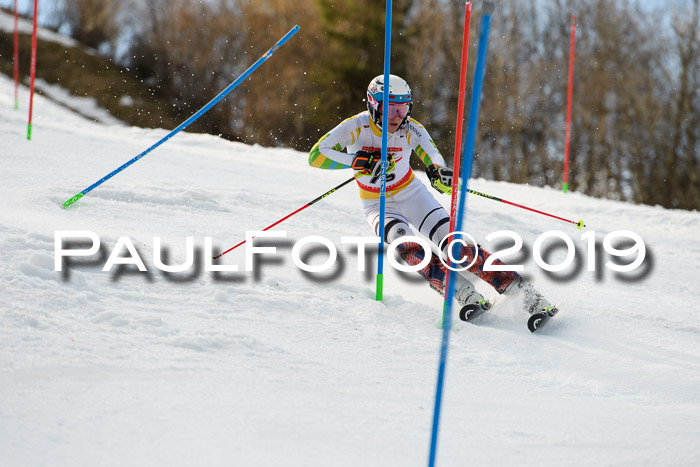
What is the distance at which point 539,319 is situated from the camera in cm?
385

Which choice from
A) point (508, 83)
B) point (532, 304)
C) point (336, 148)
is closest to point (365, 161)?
point (336, 148)

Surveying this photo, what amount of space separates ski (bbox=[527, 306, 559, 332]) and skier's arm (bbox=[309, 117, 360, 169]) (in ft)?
4.61

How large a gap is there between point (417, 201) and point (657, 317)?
1709 mm

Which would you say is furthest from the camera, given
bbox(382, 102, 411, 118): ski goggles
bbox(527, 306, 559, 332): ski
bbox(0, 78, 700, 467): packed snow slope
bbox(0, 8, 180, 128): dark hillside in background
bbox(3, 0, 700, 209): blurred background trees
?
bbox(0, 8, 180, 128): dark hillside in background

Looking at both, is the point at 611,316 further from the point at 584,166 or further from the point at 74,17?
the point at 74,17

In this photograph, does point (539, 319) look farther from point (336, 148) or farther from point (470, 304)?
point (336, 148)

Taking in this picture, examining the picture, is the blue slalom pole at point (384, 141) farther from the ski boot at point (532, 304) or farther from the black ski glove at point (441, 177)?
the ski boot at point (532, 304)

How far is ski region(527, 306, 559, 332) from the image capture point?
3855mm

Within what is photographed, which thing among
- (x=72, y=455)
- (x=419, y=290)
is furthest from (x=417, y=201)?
(x=72, y=455)

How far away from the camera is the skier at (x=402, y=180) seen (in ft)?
13.4

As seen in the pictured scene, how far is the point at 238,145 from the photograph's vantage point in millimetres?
9547

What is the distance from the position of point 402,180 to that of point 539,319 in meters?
1.27

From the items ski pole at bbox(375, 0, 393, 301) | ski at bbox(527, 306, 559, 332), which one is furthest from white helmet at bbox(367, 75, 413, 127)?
ski at bbox(527, 306, 559, 332)

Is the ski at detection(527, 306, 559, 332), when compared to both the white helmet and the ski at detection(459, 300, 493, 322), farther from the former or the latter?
the white helmet
